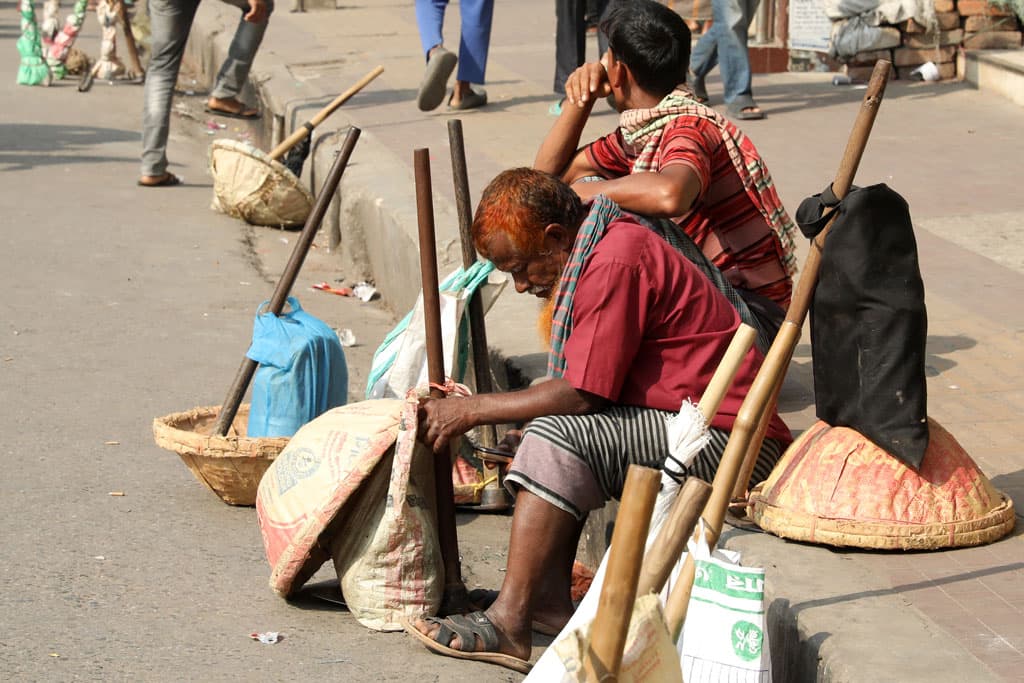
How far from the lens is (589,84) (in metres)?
4.31

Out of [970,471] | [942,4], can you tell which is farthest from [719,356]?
[942,4]

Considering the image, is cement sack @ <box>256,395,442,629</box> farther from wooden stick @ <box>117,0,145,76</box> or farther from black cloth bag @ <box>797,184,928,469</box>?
wooden stick @ <box>117,0,145,76</box>

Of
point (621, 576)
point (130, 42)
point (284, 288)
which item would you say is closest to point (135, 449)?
point (284, 288)

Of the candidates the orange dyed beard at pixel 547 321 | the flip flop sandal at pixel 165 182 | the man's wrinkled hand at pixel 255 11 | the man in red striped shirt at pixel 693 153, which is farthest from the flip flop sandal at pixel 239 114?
the orange dyed beard at pixel 547 321

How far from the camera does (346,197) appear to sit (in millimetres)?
7250

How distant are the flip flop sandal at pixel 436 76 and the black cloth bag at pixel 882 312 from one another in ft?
17.8

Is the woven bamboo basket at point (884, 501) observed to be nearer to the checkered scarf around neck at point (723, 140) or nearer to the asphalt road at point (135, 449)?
the asphalt road at point (135, 449)

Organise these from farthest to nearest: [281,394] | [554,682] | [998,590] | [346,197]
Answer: [346,197] → [281,394] → [998,590] → [554,682]

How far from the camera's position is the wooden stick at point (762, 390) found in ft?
8.36

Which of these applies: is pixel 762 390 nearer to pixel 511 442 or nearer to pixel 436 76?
pixel 511 442

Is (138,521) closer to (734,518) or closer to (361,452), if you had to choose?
(361,452)

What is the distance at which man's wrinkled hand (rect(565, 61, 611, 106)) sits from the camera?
4301 millimetres

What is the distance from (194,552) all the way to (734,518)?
1.50 m

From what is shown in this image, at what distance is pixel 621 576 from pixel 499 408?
126 cm
